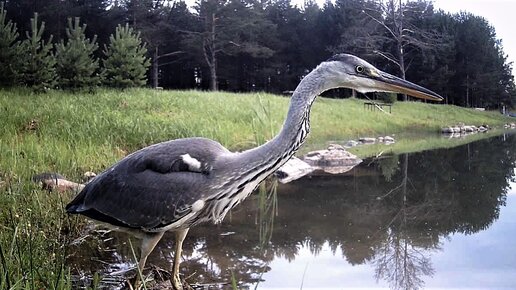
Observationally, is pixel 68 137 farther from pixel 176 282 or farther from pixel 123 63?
pixel 123 63

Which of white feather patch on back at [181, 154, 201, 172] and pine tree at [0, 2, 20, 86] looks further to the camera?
pine tree at [0, 2, 20, 86]

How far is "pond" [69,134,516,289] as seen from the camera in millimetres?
3254

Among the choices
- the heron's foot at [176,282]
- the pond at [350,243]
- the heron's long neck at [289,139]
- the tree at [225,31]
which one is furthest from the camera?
the tree at [225,31]

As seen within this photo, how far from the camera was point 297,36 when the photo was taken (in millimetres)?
28828

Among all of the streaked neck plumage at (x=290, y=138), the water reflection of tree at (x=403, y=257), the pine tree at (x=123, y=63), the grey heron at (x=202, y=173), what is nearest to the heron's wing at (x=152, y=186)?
the grey heron at (x=202, y=173)

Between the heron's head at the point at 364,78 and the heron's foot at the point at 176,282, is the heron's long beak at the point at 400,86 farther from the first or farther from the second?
the heron's foot at the point at 176,282

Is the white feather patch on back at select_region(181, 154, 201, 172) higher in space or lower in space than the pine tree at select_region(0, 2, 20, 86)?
lower

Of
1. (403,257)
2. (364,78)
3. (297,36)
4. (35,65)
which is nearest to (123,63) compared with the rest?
(35,65)

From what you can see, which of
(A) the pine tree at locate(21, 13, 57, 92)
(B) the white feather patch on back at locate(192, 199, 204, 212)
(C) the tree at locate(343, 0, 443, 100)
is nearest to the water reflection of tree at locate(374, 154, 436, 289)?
(B) the white feather patch on back at locate(192, 199, 204, 212)

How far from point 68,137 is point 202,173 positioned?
4.29 m

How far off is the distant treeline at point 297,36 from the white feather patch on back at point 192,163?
852 inches

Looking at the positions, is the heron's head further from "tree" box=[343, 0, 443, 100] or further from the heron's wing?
"tree" box=[343, 0, 443, 100]

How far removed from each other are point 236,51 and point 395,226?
25097 millimetres

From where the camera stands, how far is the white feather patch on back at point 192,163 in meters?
2.56
